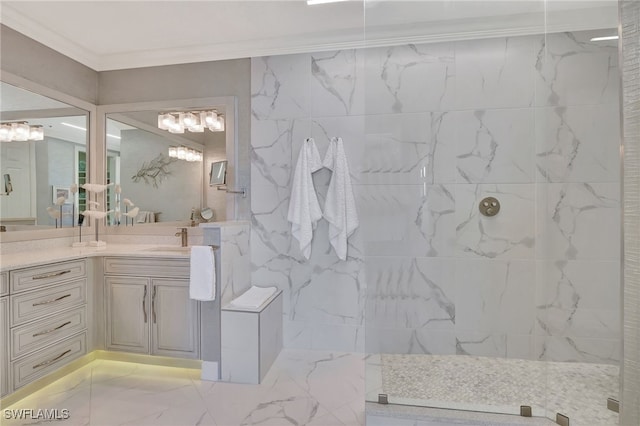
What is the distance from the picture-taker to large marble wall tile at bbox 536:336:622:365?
1.49 meters

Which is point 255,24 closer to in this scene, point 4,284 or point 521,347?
point 4,284

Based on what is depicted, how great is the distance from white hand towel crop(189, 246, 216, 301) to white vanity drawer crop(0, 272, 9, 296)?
0.98 metres

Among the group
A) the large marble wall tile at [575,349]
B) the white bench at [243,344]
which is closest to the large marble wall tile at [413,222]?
the large marble wall tile at [575,349]

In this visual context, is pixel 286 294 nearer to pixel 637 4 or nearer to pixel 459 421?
pixel 459 421

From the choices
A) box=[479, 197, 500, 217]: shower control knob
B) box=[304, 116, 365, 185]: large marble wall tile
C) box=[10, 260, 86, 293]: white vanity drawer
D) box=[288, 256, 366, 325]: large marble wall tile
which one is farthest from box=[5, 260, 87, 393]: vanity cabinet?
box=[479, 197, 500, 217]: shower control knob

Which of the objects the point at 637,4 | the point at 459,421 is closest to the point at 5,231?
the point at 459,421

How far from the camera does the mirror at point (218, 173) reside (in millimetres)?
2751

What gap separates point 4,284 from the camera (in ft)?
5.98

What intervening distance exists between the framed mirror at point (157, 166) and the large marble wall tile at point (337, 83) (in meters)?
0.86

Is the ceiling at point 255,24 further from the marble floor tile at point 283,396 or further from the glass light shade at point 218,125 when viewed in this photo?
the marble floor tile at point 283,396

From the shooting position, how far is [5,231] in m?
2.29

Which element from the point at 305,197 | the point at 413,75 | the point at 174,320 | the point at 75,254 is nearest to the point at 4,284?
the point at 75,254

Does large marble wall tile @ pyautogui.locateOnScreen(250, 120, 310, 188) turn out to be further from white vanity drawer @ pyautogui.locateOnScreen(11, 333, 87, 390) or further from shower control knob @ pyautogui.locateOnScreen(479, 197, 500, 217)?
white vanity drawer @ pyautogui.locateOnScreen(11, 333, 87, 390)

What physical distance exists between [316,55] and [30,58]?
2.21m
